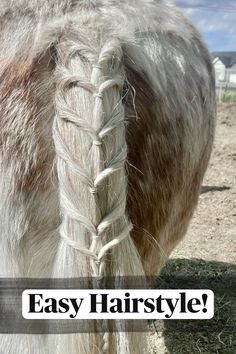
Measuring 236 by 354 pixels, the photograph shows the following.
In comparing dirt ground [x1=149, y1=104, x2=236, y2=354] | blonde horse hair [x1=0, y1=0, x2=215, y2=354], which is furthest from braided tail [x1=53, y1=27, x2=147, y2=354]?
dirt ground [x1=149, y1=104, x2=236, y2=354]

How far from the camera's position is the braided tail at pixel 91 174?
3.07 ft

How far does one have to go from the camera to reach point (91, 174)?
37.1 inches

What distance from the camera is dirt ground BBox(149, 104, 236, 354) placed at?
222 centimetres

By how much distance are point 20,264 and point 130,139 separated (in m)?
0.39

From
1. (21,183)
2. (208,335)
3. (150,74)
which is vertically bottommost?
A: (208,335)

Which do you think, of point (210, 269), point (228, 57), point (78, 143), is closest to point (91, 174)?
point (78, 143)

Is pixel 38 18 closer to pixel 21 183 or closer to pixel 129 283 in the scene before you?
pixel 21 183

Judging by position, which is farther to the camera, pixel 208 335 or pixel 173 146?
pixel 208 335

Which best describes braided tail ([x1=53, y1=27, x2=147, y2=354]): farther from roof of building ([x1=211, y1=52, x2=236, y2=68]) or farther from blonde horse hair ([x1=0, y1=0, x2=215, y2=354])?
roof of building ([x1=211, y1=52, x2=236, y2=68])

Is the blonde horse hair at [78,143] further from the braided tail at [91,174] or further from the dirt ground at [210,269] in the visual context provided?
the dirt ground at [210,269]

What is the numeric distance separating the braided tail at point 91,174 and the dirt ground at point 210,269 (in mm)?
1333

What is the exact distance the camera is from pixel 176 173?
1234 millimetres

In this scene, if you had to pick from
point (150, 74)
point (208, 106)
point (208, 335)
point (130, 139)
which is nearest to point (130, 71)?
point (150, 74)

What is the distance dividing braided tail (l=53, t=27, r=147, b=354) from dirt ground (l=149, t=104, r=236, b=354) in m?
1.33
